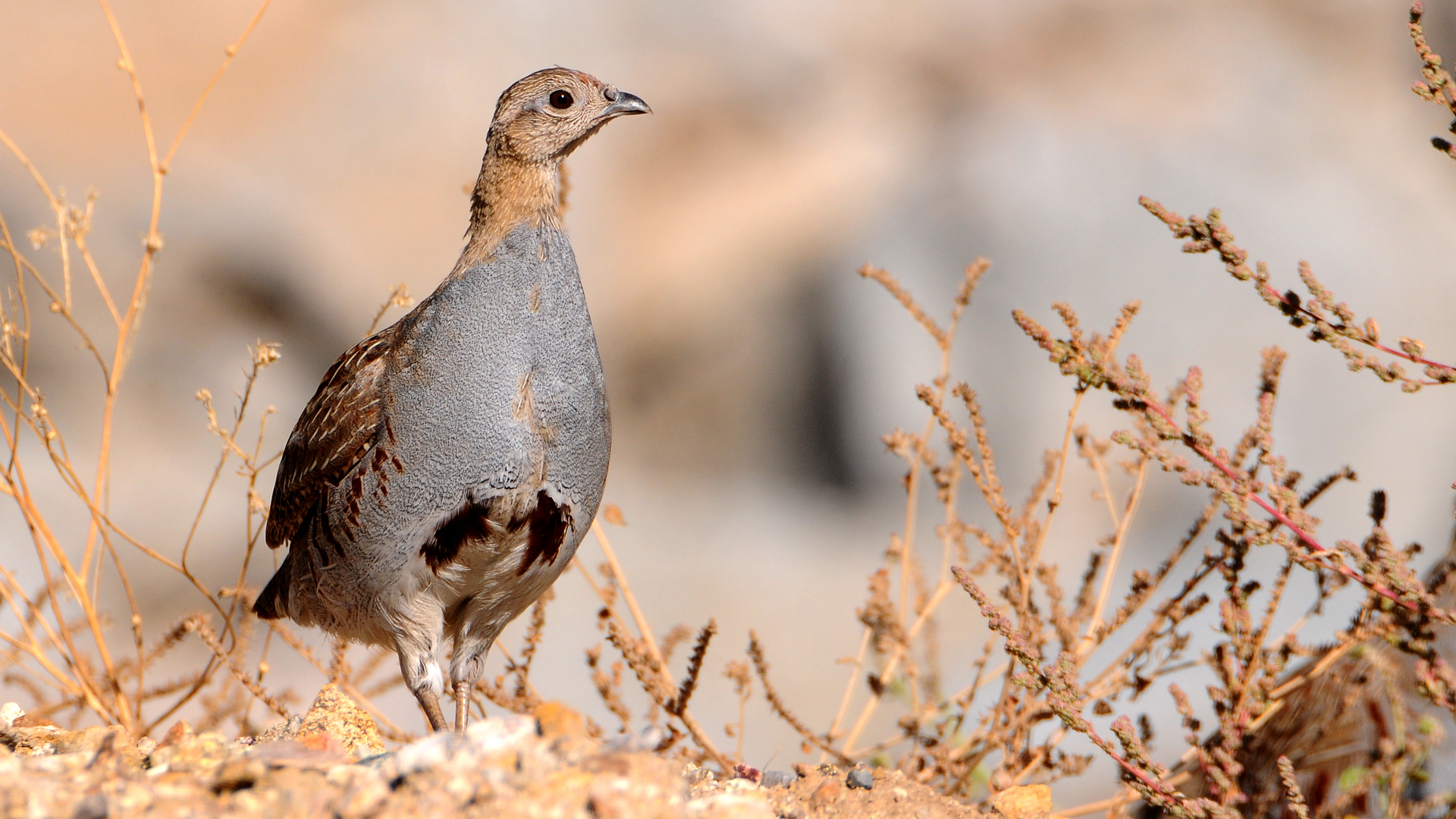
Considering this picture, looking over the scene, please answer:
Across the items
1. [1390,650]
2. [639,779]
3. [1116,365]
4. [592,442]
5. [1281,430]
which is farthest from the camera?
[1281,430]

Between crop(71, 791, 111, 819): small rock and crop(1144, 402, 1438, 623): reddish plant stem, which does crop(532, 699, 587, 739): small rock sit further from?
crop(1144, 402, 1438, 623): reddish plant stem

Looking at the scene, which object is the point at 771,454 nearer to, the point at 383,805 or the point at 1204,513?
the point at 1204,513

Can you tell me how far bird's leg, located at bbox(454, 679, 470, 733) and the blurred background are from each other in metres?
2.94

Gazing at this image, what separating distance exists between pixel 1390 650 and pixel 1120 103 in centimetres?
363

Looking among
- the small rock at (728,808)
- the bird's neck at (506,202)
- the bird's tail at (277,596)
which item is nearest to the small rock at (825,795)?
the small rock at (728,808)

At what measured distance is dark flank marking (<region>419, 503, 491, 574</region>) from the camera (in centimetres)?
275

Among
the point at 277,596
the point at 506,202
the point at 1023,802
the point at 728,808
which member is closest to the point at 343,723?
the point at 277,596

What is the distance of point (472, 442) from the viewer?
8.84ft

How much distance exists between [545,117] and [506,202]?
27cm

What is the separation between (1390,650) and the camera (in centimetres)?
324

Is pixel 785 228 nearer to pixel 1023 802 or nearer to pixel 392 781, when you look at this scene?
pixel 1023 802

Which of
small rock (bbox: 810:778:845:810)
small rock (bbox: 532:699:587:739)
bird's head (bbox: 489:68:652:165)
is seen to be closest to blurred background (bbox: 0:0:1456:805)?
bird's head (bbox: 489:68:652:165)

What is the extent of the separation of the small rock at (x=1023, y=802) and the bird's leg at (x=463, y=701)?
137cm

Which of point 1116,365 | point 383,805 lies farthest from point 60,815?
point 1116,365
